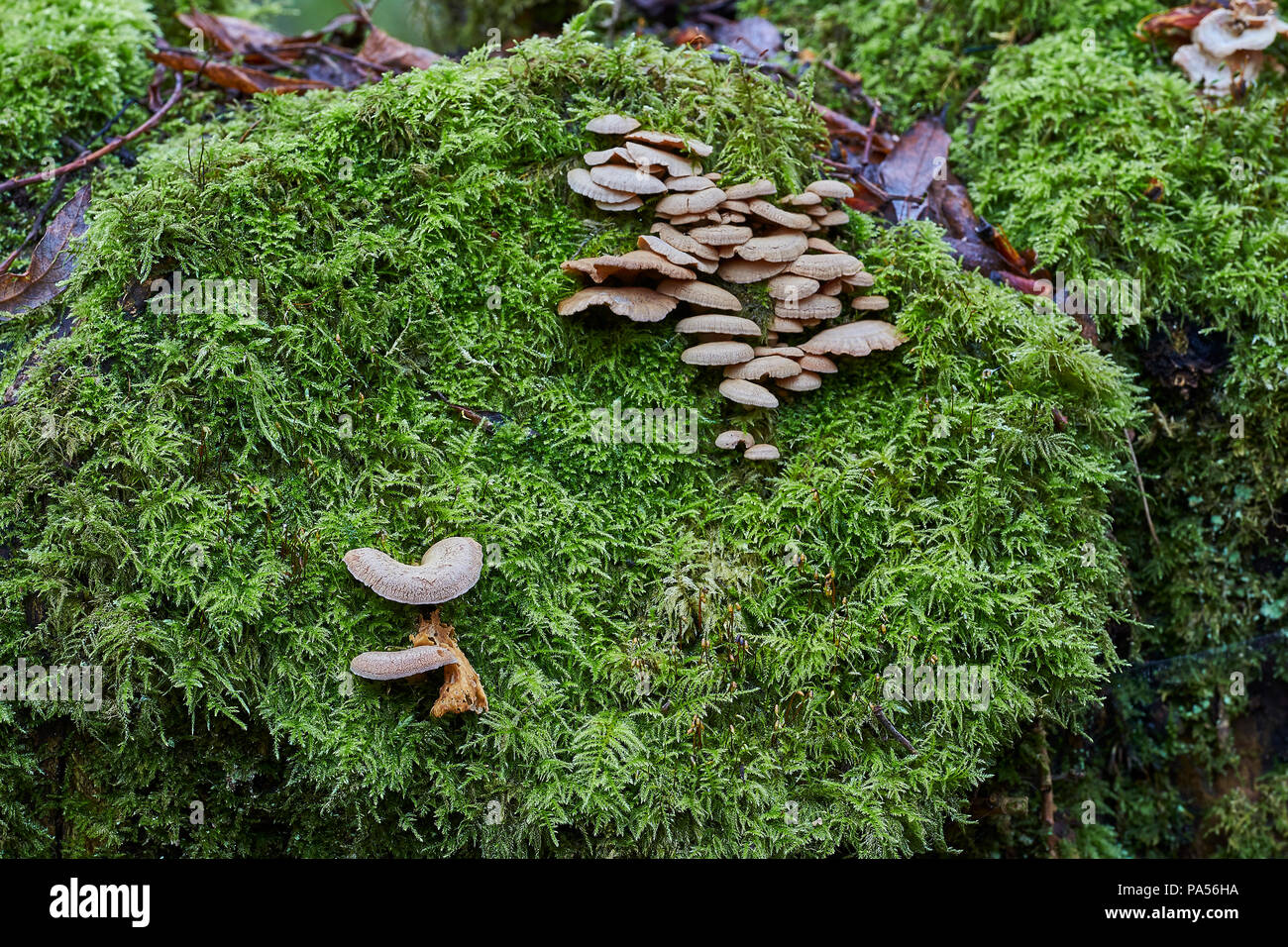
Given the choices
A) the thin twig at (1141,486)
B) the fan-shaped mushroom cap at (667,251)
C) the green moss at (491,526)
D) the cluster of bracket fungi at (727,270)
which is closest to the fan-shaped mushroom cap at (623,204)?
the cluster of bracket fungi at (727,270)

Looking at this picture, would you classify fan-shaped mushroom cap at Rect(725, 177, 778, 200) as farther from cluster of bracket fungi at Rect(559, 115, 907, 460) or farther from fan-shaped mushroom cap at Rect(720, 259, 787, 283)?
fan-shaped mushroom cap at Rect(720, 259, 787, 283)

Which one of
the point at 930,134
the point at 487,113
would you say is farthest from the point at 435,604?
the point at 930,134

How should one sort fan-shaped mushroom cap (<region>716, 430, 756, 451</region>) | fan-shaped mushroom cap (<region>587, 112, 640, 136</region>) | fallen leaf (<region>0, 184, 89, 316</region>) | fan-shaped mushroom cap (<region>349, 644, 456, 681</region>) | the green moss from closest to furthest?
fan-shaped mushroom cap (<region>349, 644, 456, 681</region>)
the green moss
fallen leaf (<region>0, 184, 89, 316</region>)
fan-shaped mushroom cap (<region>716, 430, 756, 451</region>)
fan-shaped mushroom cap (<region>587, 112, 640, 136</region>)

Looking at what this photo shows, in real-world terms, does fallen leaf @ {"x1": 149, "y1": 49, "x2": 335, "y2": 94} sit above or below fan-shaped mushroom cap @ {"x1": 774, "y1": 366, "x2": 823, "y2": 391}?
above

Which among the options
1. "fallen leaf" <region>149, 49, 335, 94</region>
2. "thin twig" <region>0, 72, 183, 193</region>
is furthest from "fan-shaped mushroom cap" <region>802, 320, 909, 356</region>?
"thin twig" <region>0, 72, 183, 193</region>

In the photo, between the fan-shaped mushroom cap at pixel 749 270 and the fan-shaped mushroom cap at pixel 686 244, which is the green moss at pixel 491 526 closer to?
the fan-shaped mushroom cap at pixel 686 244

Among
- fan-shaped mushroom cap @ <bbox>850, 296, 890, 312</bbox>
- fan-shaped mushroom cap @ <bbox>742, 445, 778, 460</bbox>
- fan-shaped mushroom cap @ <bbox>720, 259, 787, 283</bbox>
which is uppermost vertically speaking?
fan-shaped mushroom cap @ <bbox>720, 259, 787, 283</bbox>

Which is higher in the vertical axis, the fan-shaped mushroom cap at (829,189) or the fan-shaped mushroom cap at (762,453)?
the fan-shaped mushroom cap at (829,189)

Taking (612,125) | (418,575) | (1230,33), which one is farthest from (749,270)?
(1230,33)

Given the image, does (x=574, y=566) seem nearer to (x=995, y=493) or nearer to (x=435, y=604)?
(x=435, y=604)
